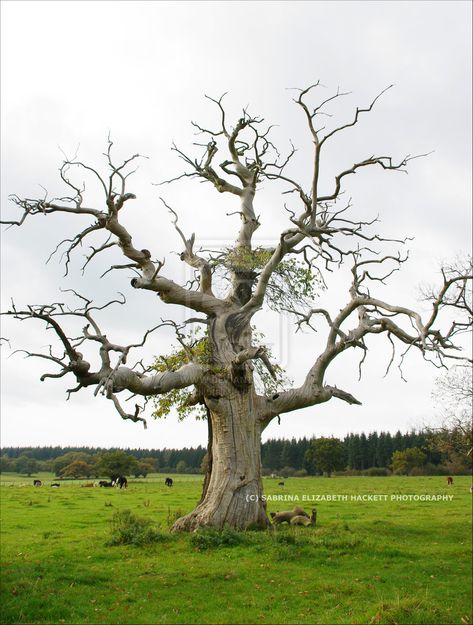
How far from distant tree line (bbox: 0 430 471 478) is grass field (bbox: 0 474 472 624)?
46441mm

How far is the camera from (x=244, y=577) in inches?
460

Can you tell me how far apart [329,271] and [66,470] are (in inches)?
2584

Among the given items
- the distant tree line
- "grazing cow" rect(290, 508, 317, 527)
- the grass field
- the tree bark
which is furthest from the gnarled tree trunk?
the distant tree line

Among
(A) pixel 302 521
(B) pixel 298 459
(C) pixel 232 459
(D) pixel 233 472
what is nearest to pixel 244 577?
(D) pixel 233 472

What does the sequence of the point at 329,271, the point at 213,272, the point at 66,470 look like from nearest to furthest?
1. the point at 329,271
2. the point at 213,272
3. the point at 66,470

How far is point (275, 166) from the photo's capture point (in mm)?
21688

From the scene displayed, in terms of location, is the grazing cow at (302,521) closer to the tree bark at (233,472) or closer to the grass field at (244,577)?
the grass field at (244,577)

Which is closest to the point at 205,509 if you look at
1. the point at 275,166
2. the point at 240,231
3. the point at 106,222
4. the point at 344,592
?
the point at 344,592

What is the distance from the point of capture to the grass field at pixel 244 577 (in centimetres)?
939

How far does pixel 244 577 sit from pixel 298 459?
9779 centimetres

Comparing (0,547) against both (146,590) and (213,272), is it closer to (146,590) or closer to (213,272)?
(146,590)

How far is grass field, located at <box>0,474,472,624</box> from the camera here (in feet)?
30.8

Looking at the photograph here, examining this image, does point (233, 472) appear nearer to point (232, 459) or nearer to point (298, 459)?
point (232, 459)

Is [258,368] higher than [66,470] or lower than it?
higher
